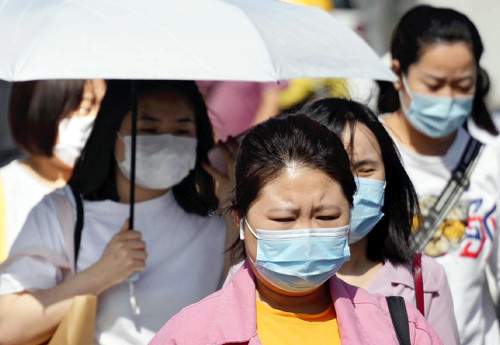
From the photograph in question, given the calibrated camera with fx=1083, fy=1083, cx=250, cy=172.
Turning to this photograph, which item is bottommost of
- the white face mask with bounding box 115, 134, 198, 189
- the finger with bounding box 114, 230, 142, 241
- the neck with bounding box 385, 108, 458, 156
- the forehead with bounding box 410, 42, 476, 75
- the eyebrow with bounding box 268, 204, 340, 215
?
the neck with bounding box 385, 108, 458, 156

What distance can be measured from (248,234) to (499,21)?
7.60 metres

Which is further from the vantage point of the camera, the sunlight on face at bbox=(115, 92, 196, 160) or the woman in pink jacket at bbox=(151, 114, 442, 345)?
the sunlight on face at bbox=(115, 92, 196, 160)

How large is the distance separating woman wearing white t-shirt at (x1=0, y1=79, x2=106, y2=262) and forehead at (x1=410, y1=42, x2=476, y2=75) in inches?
60.3

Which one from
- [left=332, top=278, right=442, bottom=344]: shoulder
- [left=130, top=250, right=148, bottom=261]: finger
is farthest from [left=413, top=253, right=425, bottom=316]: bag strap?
[left=130, top=250, right=148, bottom=261]: finger

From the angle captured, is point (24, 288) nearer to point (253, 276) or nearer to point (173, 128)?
point (173, 128)

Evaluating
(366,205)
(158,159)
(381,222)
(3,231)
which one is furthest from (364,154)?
(3,231)

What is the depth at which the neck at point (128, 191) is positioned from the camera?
4258 millimetres

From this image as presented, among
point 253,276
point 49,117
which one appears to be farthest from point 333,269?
point 49,117

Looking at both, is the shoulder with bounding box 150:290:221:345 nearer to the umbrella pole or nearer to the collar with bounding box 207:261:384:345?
the collar with bounding box 207:261:384:345

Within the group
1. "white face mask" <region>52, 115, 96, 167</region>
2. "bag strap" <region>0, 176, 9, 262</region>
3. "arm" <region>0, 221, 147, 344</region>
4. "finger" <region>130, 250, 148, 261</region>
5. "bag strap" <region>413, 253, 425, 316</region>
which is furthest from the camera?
"white face mask" <region>52, 115, 96, 167</region>

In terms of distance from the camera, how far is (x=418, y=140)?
4965mm

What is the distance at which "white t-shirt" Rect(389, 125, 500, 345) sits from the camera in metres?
4.64

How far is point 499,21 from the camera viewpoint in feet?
33.0

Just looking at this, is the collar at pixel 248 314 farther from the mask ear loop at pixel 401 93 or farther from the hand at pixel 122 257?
the mask ear loop at pixel 401 93
